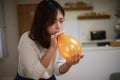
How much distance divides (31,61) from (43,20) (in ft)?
0.62

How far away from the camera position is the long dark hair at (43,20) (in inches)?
33.2

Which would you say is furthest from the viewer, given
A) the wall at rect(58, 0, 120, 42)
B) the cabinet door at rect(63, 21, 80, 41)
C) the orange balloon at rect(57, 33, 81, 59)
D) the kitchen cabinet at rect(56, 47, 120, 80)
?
the wall at rect(58, 0, 120, 42)

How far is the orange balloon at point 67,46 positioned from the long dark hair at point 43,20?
7 cm

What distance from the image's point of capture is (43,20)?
0.85 meters

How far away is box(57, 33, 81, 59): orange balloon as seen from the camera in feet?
2.68

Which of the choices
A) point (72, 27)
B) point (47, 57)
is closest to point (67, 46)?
point (47, 57)

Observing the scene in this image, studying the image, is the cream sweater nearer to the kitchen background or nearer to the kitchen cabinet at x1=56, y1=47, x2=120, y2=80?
the kitchen cabinet at x1=56, y1=47, x2=120, y2=80

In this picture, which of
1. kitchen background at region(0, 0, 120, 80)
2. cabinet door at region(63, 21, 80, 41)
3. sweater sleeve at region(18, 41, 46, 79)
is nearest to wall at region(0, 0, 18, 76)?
kitchen background at region(0, 0, 120, 80)

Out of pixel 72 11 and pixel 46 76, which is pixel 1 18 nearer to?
pixel 72 11

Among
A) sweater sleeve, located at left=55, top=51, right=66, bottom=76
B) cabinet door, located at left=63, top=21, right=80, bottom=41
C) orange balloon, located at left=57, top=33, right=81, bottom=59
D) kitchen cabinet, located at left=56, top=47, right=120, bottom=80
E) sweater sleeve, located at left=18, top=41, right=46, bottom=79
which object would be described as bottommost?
kitchen cabinet, located at left=56, top=47, right=120, bottom=80

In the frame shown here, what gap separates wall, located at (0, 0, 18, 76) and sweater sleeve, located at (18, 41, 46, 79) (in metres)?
3.36

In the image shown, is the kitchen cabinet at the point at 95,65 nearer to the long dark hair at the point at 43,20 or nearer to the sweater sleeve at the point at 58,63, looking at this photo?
the sweater sleeve at the point at 58,63

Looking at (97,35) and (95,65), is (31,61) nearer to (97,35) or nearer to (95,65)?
(95,65)

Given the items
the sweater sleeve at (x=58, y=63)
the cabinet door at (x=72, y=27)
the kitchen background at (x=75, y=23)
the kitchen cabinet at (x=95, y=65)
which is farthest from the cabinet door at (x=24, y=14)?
the sweater sleeve at (x=58, y=63)
